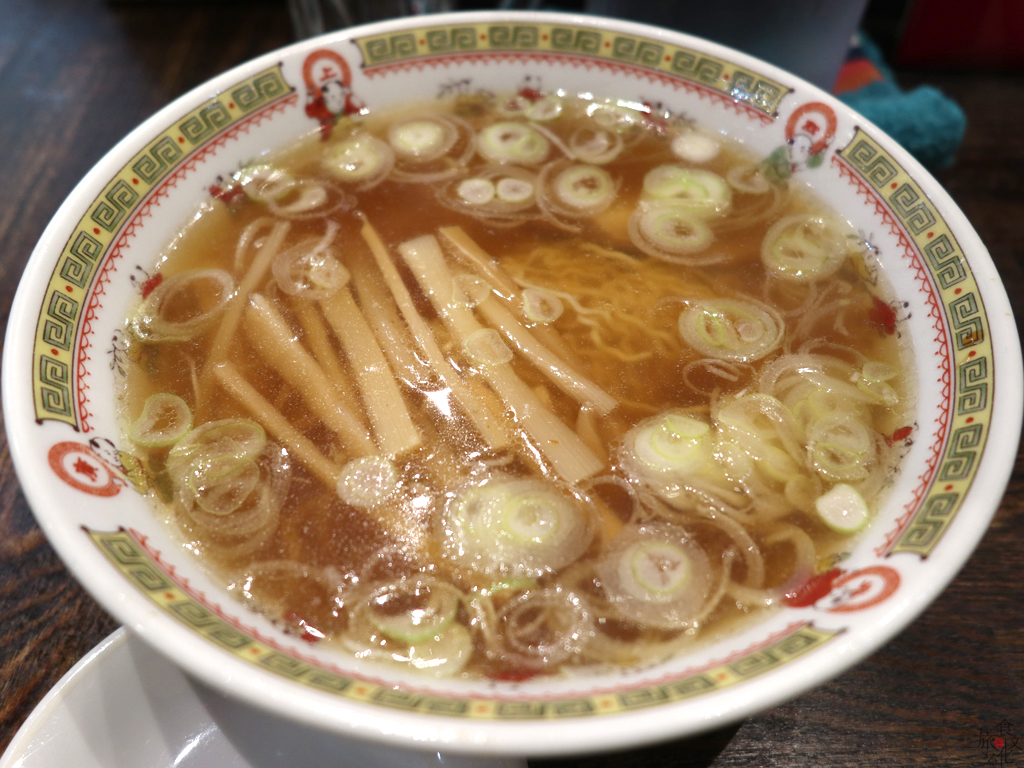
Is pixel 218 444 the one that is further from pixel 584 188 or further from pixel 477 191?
pixel 584 188

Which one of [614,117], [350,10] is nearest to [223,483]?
[614,117]

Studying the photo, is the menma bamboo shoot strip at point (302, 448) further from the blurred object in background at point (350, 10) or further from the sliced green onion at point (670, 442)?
the blurred object in background at point (350, 10)

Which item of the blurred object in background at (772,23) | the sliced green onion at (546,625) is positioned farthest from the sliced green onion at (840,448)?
the blurred object in background at (772,23)

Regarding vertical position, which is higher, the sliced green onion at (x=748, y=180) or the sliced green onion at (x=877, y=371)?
the sliced green onion at (x=748, y=180)

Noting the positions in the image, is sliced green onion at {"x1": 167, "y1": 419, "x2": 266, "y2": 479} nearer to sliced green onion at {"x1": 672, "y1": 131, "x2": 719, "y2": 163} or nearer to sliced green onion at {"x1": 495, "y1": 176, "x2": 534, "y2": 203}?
sliced green onion at {"x1": 495, "y1": 176, "x2": 534, "y2": 203}

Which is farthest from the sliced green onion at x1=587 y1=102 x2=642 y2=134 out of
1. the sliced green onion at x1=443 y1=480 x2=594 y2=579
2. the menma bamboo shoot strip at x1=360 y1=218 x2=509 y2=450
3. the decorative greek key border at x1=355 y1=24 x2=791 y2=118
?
the sliced green onion at x1=443 y1=480 x2=594 y2=579

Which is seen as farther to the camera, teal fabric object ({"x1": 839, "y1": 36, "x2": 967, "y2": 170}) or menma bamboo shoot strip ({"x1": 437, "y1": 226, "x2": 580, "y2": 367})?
teal fabric object ({"x1": 839, "y1": 36, "x2": 967, "y2": 170})
